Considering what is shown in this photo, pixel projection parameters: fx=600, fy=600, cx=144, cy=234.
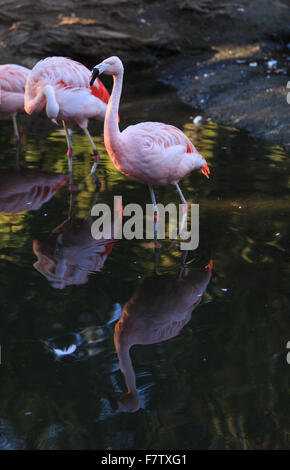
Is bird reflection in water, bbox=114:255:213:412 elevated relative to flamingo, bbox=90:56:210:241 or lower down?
lower down

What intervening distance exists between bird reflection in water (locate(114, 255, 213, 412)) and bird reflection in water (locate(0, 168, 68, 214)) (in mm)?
1789

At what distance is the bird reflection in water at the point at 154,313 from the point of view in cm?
319

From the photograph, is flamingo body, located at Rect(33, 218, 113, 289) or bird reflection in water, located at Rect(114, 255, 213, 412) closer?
bird reflection in water, located at Rect(114, 255, 213, 412)

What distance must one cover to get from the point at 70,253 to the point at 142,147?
3.17 ft

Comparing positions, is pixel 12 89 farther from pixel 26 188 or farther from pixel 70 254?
pixel 70 254

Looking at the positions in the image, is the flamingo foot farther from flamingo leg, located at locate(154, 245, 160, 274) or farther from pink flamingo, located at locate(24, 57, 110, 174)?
flamingo leg, located at locate(154, 245, 160, 274)

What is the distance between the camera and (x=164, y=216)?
5.23 meters

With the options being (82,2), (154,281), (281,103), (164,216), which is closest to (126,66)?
(82,2)

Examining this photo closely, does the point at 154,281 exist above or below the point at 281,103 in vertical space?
above

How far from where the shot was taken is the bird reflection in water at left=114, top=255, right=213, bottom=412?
3188mm

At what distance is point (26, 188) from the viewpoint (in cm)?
585

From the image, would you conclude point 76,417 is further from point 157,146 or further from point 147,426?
point 157,146

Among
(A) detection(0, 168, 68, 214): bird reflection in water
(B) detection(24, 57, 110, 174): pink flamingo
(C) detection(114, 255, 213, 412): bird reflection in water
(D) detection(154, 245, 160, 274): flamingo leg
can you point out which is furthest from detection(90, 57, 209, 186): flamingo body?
(B) detection(24, 57, 110, 174): pink flamingo

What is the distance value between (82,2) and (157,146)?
25.9ft
